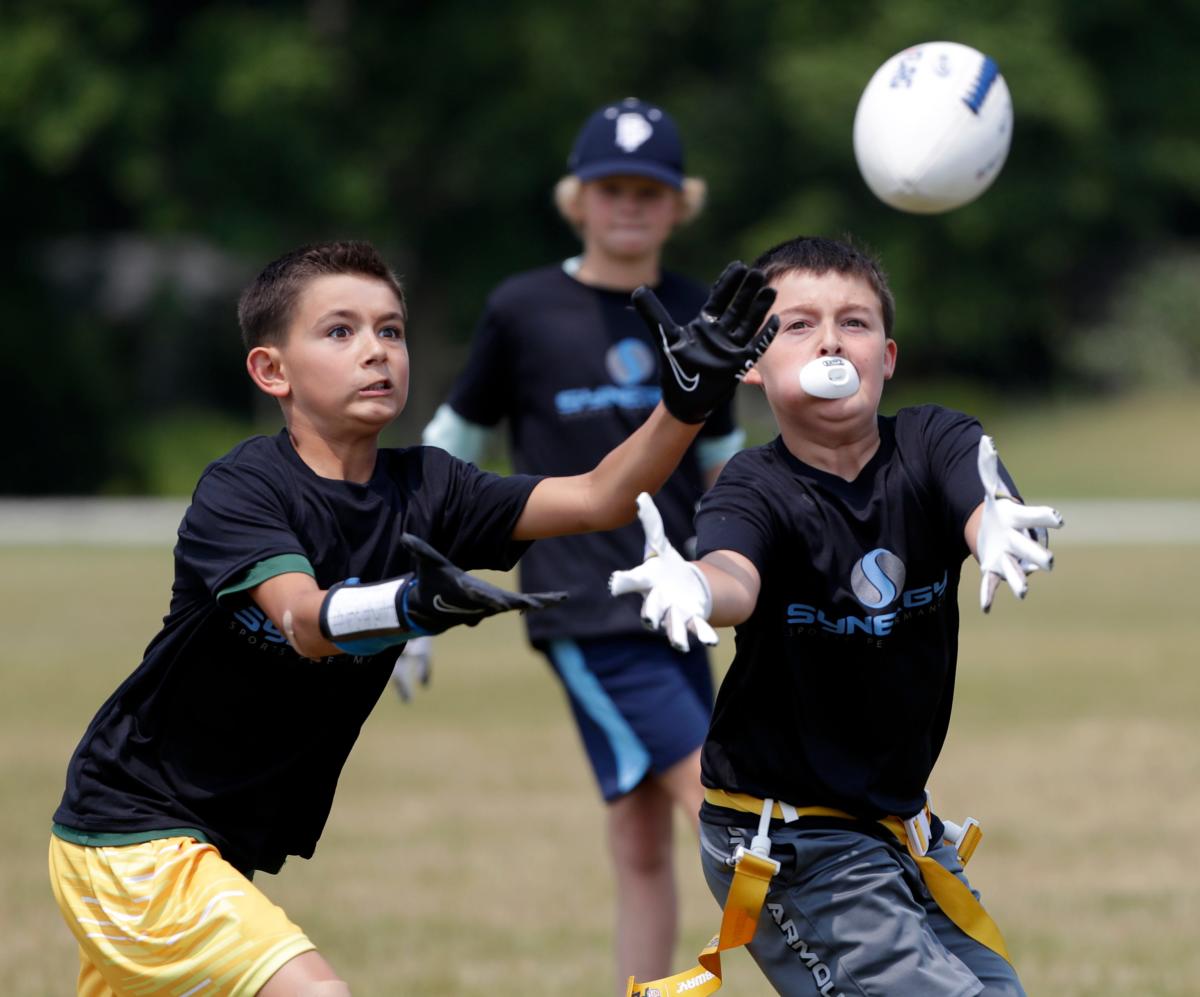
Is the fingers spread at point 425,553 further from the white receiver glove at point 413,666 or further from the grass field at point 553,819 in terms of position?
the grass field at point 553,819

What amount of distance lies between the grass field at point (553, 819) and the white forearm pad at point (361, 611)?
2.87 meters

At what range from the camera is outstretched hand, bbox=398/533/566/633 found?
345 centimetres

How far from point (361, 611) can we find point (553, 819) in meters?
5.71

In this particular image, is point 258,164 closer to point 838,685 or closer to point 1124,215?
point 1124,215

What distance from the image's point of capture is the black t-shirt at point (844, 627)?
412cm

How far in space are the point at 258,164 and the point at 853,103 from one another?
1128 cm

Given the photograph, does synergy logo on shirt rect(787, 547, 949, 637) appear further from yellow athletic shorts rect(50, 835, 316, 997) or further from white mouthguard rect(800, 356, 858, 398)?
yellow athletic shorts rect(50, 835, 316, 997)

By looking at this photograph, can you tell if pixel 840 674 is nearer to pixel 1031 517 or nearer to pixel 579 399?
pixel 1031 517

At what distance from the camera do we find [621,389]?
20.8 feet

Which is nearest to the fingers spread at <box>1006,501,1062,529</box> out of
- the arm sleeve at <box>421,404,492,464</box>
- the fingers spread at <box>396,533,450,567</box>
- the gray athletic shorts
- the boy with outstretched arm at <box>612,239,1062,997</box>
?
the boy with outstretched arm at <box>612,239,1062,997</box>

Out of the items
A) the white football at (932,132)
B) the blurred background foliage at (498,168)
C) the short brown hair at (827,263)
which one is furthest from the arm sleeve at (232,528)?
the blurred background foliage at (498,168)

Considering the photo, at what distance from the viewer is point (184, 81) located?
37219mm

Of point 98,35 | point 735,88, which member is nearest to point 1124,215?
point 735,88

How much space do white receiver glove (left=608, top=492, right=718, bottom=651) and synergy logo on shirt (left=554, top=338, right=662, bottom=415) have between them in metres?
2.78
